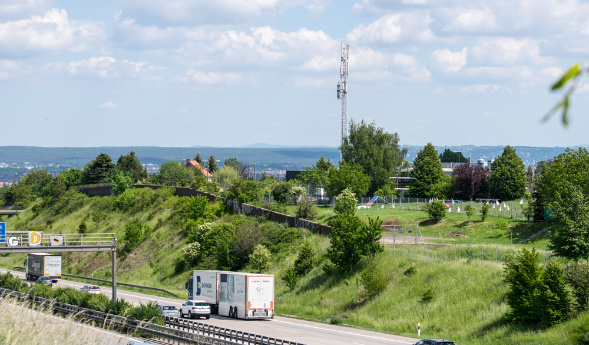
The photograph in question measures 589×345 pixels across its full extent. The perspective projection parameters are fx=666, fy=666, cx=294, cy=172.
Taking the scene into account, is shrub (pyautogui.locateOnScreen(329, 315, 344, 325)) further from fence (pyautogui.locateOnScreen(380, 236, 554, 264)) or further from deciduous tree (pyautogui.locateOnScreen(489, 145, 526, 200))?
deciduous tree (pyautogui.locateOnScreen(489, 145, 526, 200))

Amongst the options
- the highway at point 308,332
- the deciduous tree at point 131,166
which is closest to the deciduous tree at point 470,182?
the highway at point 308,332

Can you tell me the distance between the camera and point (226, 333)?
32969 millimetres

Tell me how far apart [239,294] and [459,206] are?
4403 centimetres

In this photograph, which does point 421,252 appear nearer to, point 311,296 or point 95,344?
point 311,296

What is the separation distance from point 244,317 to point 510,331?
18.0m

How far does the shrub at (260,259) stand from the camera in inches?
2552

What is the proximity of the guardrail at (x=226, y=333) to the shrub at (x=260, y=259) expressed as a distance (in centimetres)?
2589

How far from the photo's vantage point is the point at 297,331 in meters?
41.2

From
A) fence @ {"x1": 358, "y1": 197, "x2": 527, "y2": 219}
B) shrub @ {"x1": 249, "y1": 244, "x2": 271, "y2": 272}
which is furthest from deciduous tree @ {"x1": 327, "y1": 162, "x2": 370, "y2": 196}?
shrub @ {"x1": 249, "y1": 244, "x2": 271, "y2": 272}

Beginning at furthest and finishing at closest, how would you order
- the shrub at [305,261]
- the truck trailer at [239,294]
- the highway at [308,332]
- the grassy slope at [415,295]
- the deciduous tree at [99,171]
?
the deciduous tree at [99,171] → the shrub at [305,261] → the truck trailer at [239,294] → the grassy slope at [415,295] → the highway at [308,332]

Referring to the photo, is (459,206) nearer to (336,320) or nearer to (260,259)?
(260,259)

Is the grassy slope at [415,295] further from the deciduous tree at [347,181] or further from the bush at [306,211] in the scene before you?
the deciduous tree at [347,181]

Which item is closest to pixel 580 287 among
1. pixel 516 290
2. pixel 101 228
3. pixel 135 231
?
pixel 516 290

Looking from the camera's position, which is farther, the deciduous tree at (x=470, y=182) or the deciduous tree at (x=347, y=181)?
the deciduous tree at (x=470, y=182)
